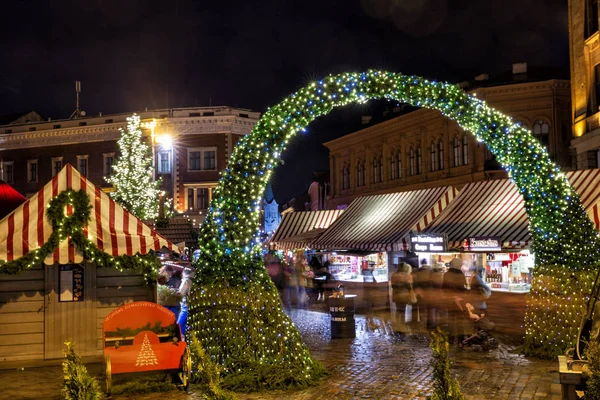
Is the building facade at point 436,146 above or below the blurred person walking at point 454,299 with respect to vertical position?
above

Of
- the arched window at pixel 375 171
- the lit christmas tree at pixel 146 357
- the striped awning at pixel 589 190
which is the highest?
the arched window at pixel 375 171

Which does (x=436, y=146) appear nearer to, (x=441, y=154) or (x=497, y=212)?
(x=441, y=154)

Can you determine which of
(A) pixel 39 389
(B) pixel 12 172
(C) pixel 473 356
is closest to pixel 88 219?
(A) pixel 39 389

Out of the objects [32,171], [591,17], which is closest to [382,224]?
[591,17]

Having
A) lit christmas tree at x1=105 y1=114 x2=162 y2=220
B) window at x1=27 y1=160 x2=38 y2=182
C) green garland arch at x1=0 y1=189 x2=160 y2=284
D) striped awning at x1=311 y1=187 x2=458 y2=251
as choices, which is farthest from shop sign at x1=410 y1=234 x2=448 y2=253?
window at x1=27 y1=160 x2=38 y2=182

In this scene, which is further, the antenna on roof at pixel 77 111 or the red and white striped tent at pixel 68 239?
the antenna on roof at pixel 77 111

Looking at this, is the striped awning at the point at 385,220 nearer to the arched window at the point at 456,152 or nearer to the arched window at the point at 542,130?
the arched window at the point at 542,130

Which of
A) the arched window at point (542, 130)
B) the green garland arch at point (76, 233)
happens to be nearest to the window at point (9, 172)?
the arched window at point (542, 130)

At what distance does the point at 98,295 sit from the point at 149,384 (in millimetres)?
2887

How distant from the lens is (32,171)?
184ft

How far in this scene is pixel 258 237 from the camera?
1062 centimetres

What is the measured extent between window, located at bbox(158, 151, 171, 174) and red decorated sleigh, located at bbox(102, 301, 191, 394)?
42.0 metres

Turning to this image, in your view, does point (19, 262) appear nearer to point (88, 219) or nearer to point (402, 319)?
point (88, 219)

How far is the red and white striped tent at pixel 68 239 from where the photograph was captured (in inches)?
438
